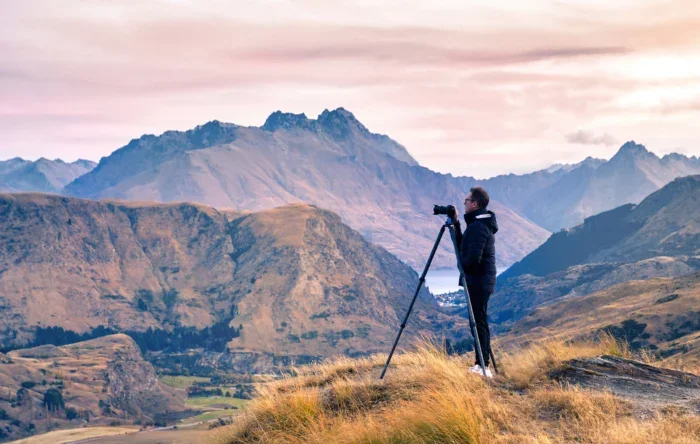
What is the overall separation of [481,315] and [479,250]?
5.32 feet

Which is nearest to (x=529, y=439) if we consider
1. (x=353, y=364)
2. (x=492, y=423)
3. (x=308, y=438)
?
(x=492, y=423)

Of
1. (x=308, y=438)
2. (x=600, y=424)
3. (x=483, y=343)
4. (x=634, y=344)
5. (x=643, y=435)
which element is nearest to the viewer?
(x=643, y=435)

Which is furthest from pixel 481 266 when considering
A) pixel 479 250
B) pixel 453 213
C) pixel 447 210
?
pixel 447 210

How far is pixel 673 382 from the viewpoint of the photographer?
619 inches

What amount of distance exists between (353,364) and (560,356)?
5478mm

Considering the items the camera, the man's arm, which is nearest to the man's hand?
the camera

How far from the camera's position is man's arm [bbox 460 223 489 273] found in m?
16.0

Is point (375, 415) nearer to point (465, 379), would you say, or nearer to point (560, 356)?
point (465, 379)

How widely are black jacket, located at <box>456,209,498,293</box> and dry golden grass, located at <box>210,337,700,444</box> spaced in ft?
6.34

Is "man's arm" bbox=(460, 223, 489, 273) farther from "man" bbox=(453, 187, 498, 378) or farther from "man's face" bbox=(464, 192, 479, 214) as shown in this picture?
"man's face" bbox=(464, 192, 479, 214)

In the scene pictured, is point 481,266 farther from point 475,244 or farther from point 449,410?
point 449,410

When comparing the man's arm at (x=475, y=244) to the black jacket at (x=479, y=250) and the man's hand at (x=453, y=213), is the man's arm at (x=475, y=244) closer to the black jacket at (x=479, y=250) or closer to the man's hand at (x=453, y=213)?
the black jacket at (x=479, y=250)

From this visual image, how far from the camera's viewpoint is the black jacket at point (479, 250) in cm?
1602

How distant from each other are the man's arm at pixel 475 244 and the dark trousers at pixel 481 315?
723 millimetres
